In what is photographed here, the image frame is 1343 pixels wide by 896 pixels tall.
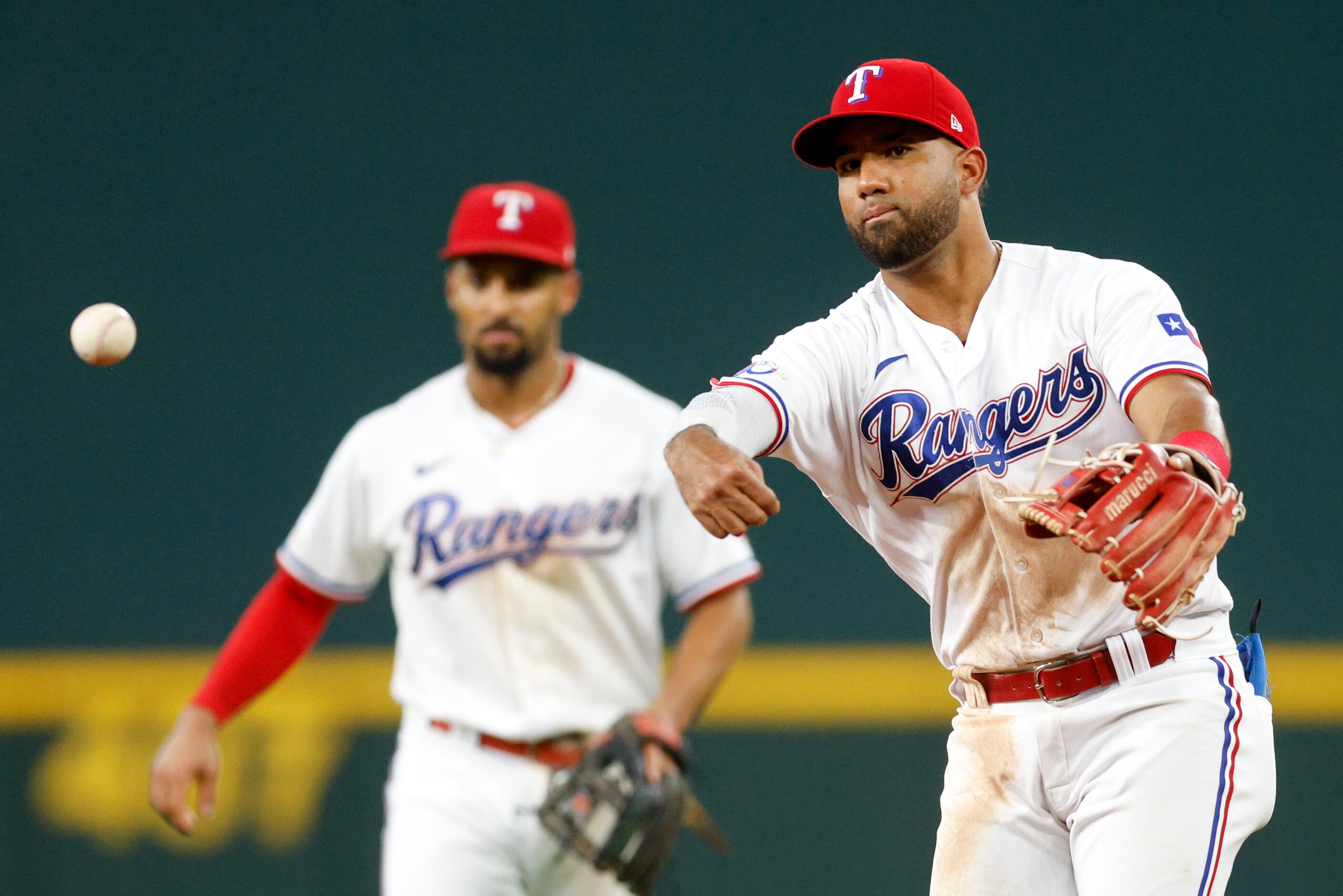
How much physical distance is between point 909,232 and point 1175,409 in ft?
1.77

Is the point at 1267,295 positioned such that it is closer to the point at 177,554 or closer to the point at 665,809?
the point at 665,809

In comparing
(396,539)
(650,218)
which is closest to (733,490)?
(396,539)

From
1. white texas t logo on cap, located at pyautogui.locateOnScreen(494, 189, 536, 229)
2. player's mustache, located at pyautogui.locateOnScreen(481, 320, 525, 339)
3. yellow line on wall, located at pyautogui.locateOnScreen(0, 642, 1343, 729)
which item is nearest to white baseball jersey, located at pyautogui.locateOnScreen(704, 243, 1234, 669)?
player's mustache, located at pyautogui.locateOnScreen(481, 320, 525, 339)

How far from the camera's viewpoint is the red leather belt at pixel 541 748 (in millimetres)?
3316

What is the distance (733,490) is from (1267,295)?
4424 millimetres

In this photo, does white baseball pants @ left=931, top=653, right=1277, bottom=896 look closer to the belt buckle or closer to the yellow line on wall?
the belt buckle

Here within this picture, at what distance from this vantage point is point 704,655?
11.2 ft

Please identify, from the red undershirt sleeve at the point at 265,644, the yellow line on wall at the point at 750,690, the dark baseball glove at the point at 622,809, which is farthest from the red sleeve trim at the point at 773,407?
the yellow line on wall at the point at 750,690

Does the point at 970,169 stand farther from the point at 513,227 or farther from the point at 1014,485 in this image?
the point at 513,227

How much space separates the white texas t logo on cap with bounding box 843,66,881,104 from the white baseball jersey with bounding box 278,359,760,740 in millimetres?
1135

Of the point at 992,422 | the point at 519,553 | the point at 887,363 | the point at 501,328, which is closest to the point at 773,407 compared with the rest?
the point at 887,363

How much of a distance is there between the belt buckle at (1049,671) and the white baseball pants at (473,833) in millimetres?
1296

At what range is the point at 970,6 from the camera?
594cm

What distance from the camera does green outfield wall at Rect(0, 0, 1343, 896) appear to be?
5426mm
